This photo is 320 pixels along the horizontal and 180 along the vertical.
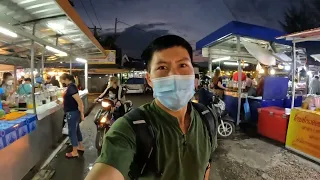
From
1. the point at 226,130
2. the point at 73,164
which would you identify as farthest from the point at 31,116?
the point at 226,130

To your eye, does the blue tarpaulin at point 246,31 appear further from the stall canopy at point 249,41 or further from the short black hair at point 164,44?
the short black hair at point 164,44

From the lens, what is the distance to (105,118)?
535cm

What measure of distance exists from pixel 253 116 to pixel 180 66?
7.24 meters

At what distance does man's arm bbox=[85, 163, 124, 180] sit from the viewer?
1.02 metres

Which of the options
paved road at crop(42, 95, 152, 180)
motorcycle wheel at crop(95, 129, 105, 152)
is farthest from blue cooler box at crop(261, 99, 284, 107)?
paved road at crop(42, 95, 152, 180)

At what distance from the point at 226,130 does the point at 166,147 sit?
5.92 m

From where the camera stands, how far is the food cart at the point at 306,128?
4898 millimetres

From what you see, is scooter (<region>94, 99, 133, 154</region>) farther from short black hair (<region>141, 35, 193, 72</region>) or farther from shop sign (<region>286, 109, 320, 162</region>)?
shop sign (<region>286, 109, 320, 162</region>)

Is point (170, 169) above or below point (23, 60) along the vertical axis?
below

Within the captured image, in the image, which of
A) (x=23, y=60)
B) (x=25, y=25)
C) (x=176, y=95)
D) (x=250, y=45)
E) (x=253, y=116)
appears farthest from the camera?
(x=23, y=60)

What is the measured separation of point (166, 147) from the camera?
3.99ft

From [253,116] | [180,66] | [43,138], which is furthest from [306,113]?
[43,138]

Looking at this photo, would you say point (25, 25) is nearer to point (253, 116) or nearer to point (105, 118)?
point (105, 118)

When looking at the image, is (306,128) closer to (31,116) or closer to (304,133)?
(304,133)
